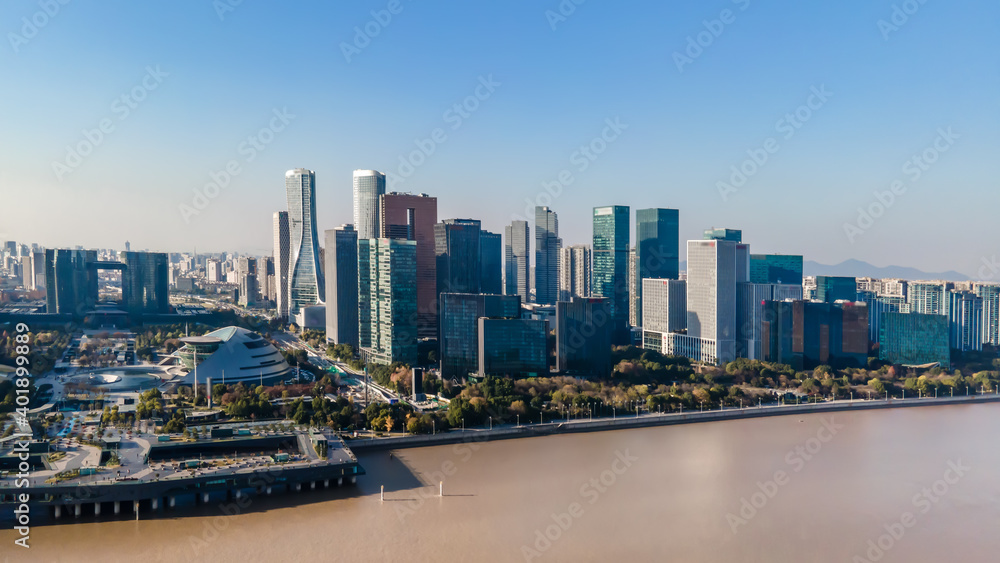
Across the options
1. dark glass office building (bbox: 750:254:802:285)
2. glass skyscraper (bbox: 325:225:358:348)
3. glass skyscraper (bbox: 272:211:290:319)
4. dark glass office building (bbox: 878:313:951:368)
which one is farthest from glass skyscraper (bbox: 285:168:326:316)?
dark glass office building (bbox: 878:313:951:368)

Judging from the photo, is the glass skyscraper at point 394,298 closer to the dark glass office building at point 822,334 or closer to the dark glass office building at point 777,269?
the dark glass office building at point 822,334

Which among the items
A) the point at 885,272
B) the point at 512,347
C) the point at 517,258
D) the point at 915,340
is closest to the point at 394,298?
the point at 512,347

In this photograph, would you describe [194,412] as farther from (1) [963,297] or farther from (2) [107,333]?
(1) [963,297]

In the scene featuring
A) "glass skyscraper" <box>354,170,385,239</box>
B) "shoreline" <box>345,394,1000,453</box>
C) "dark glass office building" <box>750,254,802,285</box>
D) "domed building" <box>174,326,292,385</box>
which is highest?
"glass skyscraper" <box>354,170,385,239</box>

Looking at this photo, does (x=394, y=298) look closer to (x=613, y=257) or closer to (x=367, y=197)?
(x=613, y=257)

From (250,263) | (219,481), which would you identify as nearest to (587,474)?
(219,481)

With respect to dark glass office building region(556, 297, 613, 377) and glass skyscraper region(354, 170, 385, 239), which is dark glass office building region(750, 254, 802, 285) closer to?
dark glass office building region(556, 297, 613, 377)
